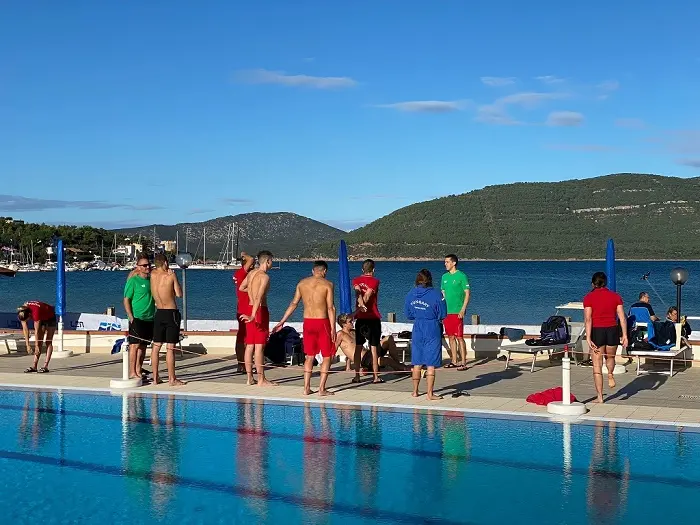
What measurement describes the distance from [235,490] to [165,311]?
5.20m

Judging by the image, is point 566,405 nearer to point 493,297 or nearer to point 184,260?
point 184,260

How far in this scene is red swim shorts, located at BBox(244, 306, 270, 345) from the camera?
437 inches

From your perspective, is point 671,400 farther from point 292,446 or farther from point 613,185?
point 613,185

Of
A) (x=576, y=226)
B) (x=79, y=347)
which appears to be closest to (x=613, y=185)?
(x=576, y=226)

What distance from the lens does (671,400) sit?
10.2m

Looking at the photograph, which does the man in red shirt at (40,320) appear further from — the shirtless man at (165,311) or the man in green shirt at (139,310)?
the shirtless man at (165,311)

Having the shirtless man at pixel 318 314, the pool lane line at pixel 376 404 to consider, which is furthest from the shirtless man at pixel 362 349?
the pool lane line at pixel 376 404

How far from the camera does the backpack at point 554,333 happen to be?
13391 mm

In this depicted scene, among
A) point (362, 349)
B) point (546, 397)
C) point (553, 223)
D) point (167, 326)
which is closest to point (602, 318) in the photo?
point (546, 397)

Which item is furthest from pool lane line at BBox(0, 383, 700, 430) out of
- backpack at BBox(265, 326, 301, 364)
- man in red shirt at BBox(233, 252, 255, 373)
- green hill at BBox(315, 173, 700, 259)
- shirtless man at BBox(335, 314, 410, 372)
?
green hill at BBox(315, 173, 700, 259)

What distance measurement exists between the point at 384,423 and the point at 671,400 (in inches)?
137

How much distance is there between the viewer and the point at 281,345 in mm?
13992

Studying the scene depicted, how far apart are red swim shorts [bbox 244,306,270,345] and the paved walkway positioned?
61 centimetres

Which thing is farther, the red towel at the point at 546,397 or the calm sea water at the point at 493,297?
the calm sea water at the point at 493,297
